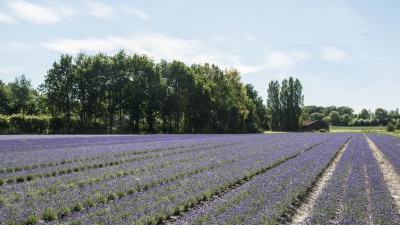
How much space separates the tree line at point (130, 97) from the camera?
212 feet

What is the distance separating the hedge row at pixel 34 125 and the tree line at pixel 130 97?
0.56 feet

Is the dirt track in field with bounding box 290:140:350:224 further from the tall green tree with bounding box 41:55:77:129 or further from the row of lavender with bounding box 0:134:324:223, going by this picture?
the tall green tree with bounding box 41:55:77:129

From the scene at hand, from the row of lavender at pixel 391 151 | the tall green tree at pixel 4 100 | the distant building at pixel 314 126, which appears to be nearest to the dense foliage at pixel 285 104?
the distant building at pixel 314 126

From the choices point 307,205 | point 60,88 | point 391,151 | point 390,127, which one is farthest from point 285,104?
point 307,205

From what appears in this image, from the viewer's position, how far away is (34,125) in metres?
57.3

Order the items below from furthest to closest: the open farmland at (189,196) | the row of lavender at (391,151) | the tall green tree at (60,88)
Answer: the tall green tree at (60,88)
the row of lavender at (391,151)
the open farmland at (189,196)

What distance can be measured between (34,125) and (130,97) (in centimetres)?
A: 1769

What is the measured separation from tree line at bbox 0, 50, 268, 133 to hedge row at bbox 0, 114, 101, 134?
0.17 meters

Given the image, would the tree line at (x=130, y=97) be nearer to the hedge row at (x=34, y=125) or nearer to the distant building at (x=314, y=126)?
the hedge row at (x=34, y=125)

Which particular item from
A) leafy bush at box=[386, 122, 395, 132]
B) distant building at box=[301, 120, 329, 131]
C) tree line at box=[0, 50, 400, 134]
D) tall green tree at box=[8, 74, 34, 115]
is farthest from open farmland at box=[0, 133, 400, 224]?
distant building at box=[301, 120, 329, 131]

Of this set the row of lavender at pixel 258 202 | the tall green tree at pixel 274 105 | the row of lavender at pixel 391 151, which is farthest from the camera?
the tall green tree at pixel 274 105

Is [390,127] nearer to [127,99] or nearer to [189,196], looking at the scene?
[127,99]

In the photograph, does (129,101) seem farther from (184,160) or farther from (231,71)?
(184,160)

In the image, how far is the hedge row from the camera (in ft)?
Result: 180
